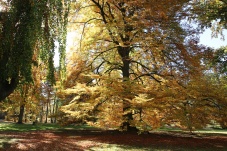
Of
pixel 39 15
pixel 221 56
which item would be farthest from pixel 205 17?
pixel 39 15

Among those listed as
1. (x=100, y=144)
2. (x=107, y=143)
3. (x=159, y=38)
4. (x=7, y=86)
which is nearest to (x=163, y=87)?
(x=159, y=38)

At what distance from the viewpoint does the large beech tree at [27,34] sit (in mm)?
6941

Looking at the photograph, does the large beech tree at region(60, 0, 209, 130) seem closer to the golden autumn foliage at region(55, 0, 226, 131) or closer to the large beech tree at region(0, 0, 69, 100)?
the golden autumn foliage at region(55, 0, 226, 131)

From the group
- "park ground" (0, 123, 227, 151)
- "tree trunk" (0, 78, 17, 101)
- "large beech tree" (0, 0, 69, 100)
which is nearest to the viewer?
"large beech tree" (0, 0, 69, 100)

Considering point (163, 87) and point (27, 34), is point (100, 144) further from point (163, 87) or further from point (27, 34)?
point (27, 34)

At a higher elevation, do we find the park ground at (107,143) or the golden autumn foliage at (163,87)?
the golden autumn foliage at (163,87)

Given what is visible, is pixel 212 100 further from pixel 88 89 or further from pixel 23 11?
pixel 23 11

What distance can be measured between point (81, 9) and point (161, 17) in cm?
796

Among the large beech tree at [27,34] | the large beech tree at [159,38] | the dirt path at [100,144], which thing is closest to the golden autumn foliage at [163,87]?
the large beech tree at [159,38]

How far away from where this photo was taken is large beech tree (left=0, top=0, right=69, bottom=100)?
273 inches

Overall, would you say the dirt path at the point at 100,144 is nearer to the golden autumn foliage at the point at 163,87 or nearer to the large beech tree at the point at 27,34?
the golden autumn foliage at the point at 163,87

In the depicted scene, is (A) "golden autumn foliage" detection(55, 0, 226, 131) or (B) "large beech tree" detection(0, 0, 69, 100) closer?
(B) "large beech tree" detection(0, 0, 69, 100)

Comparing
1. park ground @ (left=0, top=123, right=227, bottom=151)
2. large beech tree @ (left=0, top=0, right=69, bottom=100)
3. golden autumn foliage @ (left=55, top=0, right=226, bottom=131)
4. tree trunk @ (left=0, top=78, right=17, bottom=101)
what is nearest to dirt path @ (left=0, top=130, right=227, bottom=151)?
park ground @ (left=0, top=123, right=227, bottom=151)

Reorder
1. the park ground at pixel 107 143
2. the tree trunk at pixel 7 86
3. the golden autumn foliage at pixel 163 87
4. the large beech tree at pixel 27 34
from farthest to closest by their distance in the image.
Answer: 1. the golden autumn foliage at pixel 163 87
2. the park ground at pixel 107 143
3. the tree trunk at pixel 7 86
4. the large beech tree at pixel 27 34
